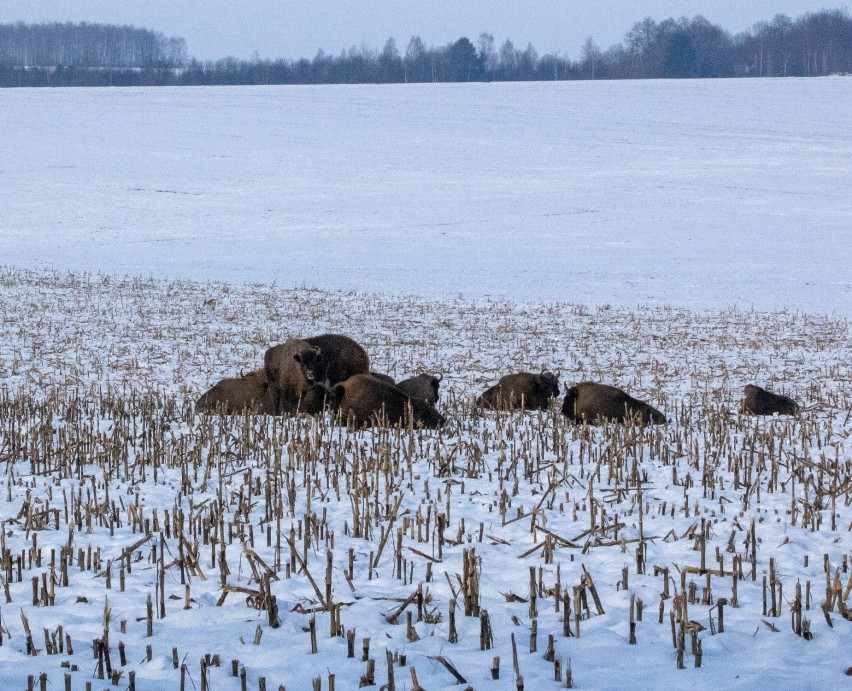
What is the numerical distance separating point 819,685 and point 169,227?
33.1m

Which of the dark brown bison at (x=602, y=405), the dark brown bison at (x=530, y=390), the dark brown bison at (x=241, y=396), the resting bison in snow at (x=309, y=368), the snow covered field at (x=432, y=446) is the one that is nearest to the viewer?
the snow covered field at (x=432, y=446)

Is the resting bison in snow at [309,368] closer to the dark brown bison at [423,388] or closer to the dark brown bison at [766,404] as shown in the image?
the dark brown bison at [423,388]

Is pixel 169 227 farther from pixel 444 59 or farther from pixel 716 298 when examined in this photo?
pixel 444 59

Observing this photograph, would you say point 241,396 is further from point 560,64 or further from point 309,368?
point 560,64

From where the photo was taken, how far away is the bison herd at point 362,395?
31.2 ft

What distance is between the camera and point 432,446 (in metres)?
8.62

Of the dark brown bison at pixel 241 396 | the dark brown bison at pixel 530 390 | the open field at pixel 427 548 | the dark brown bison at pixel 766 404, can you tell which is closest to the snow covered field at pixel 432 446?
the open field at pixel 427 548

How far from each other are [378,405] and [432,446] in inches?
41.2

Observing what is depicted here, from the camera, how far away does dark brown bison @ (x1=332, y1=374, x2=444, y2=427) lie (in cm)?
939

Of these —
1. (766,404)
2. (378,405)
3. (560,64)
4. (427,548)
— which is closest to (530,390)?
(378,405)

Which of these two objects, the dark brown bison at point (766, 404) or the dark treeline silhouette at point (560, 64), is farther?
the dark treeline silhouette at point (560, 64)

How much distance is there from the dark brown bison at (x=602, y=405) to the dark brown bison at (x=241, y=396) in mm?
2984

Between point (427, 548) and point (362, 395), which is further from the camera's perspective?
point (362, 395)

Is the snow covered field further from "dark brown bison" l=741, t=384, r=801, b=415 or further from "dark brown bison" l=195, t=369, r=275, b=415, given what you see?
"dark brown bison" l=195, t=369, r=275, b=415
